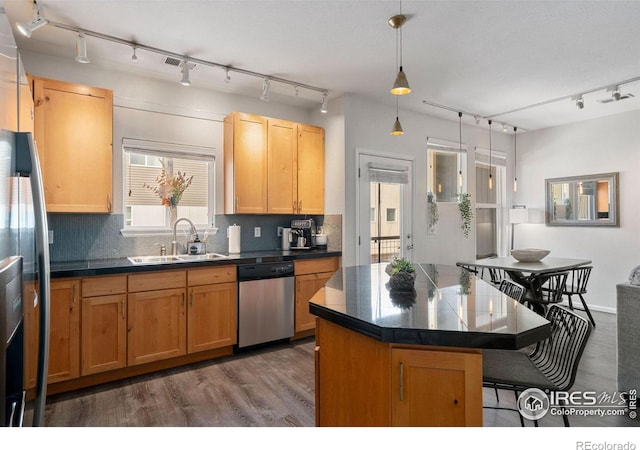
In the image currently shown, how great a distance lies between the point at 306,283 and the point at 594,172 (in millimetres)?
4609

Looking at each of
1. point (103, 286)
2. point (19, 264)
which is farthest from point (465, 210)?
point (19, 264)

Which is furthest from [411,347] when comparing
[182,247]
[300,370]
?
[182,247]

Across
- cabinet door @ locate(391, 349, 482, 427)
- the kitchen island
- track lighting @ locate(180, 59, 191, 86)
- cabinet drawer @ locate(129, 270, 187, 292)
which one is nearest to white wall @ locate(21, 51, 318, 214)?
track lighting @ locate(180, 59, 191, 86)

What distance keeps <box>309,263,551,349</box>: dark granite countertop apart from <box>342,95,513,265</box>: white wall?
2.23 meters

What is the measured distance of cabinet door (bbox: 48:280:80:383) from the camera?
2.63 meters

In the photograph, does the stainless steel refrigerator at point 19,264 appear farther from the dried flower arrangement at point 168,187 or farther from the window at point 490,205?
the window at point 490,205

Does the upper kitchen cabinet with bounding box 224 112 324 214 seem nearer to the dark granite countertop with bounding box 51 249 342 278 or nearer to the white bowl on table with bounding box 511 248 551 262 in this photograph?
the dark granite countertop with bounding box 51 249 342 278

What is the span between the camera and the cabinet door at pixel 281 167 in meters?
4.00

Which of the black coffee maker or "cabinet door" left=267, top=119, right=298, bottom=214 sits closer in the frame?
"cabinet door" left=267, top=119, right=298, bottom=214

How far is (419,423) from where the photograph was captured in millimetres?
1372

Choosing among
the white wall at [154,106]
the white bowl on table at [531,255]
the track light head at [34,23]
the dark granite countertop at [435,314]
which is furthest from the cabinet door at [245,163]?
the white bowl on table at [531,255]

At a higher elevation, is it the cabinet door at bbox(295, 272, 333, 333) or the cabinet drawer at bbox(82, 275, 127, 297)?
the cabinet drawer at bbox(82, 275, 127, 297)

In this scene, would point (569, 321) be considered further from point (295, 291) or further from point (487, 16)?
point (295, 291)

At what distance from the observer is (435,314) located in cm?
151
